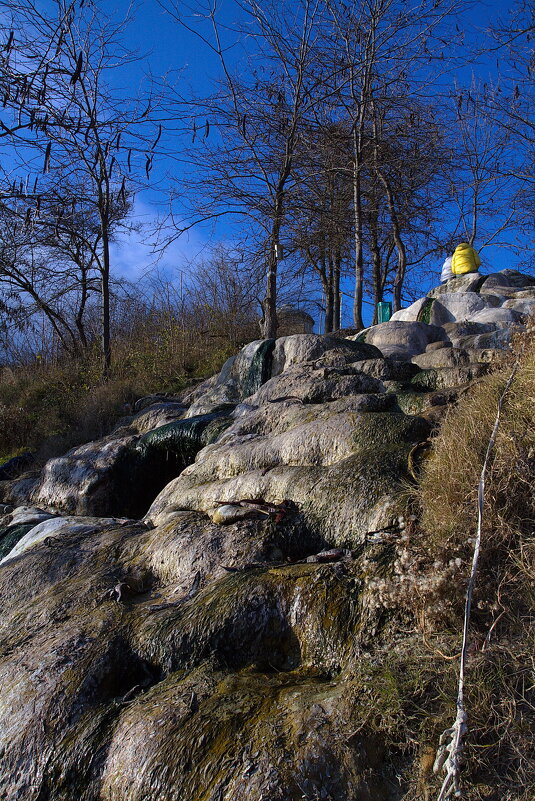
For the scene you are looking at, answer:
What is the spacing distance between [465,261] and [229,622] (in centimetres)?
1521

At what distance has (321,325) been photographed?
2112cm

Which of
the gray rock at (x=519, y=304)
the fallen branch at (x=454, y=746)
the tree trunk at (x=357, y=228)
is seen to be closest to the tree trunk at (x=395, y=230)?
the tree trunk at (x=357, y=228)

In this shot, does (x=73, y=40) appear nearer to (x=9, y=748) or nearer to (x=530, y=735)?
(x=9, y=748)

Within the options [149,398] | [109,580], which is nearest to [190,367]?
[149,398]

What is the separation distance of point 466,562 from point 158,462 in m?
6.49

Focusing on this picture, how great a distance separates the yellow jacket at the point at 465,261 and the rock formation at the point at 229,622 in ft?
32.7

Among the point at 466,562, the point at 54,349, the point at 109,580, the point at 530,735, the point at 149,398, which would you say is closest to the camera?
the point at 530,735

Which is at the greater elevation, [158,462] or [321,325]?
[321,325]

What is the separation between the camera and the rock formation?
8.66 feet

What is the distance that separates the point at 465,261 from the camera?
1677 centimetres

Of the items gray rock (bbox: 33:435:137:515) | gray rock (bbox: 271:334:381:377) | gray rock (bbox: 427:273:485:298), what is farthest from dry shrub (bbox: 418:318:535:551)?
gray rock (bbox: 427:273:485:298)

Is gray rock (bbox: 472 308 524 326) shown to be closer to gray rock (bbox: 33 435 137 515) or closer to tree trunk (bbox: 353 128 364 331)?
tree trunk (bbox: 353 128 364 331)

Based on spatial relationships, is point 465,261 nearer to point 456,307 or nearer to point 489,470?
point 456,307

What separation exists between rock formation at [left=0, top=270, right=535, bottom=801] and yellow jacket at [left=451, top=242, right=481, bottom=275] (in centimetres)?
998
